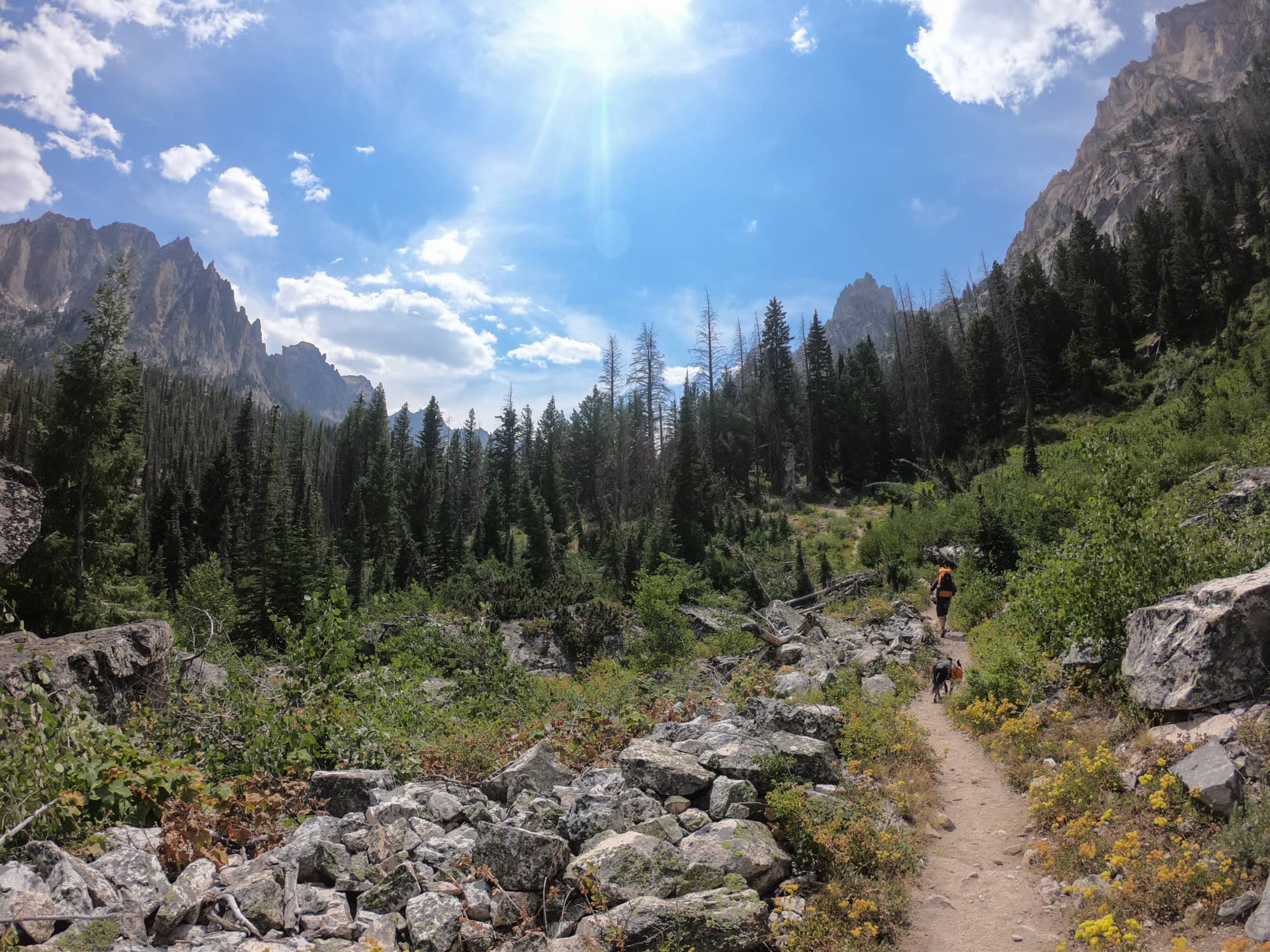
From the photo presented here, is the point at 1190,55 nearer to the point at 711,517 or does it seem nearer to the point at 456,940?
the point at 711,517

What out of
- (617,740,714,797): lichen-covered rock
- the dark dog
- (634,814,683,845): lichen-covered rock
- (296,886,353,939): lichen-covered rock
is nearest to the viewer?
(296,886,353,939): lichen-covered rock

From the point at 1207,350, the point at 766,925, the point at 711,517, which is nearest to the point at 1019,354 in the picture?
the point at 1207,350

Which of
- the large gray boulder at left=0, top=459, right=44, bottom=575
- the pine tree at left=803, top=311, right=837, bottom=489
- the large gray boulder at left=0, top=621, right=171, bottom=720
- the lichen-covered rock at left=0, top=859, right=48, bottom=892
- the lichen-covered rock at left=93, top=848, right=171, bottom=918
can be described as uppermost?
the pine tree at left=803, top=311, right=837, bottom=489

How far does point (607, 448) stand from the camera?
66.9 m

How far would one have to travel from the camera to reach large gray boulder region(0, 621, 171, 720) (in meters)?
5.93

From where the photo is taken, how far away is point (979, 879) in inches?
213

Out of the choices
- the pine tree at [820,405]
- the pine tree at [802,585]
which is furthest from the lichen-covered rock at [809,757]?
the pine tree at [820,405]

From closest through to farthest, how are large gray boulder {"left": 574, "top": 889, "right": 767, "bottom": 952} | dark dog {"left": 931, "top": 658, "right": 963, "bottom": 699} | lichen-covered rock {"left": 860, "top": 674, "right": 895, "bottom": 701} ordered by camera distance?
large gray boulder {"left": 574, "top": 889, "right": 767, "bottom": 952}, lichen-covered rock {"left": 860, "top": 674, "right": 895, "bottom": 701}, dark dog {"left": 931, "top": 658, "right": 963, "bottom": 699}

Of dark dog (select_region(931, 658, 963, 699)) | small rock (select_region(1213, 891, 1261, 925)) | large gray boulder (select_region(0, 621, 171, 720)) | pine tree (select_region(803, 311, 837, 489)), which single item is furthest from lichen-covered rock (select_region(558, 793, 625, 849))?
pine tree (select_region(803, 311, 837, 489))

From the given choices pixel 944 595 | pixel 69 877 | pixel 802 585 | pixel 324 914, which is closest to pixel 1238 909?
pixel 324 914

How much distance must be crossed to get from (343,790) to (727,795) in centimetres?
355

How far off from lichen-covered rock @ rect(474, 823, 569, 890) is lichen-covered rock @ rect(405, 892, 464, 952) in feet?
1.53

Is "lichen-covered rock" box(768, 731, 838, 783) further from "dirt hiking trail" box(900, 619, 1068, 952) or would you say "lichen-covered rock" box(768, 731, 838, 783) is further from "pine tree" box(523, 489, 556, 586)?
"pine tree" box(523, 489, 556, 586)

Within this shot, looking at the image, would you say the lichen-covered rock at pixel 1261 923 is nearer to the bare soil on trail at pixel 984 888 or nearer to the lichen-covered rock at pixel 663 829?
Result: the bare soil on trail at pixel 984 888
